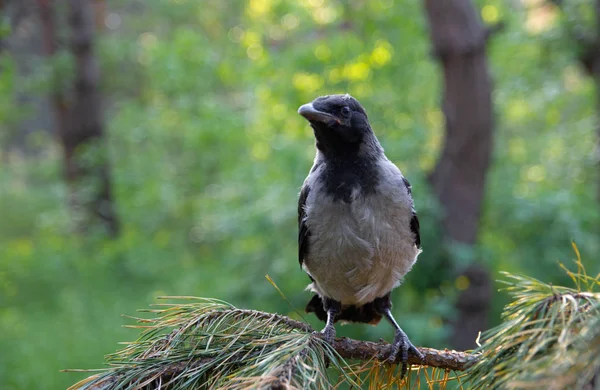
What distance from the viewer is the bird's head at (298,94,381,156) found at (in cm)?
293

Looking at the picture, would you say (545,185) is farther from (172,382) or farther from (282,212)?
(172,382)

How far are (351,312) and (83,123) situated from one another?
953 centimetres

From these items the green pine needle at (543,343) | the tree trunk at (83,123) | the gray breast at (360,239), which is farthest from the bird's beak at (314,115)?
the tree trunk at (83,123)

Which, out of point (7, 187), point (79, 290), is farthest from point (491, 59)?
point (7, 187)

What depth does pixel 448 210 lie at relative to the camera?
6.95 metres

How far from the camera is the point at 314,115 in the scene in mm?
2867

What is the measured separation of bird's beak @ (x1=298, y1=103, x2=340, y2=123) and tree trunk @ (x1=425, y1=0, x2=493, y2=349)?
425cm

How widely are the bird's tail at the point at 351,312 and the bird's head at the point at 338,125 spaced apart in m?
0.95

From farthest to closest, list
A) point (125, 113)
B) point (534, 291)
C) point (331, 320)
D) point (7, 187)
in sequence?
point (7, 187), point (125, 113), point (331, 320), point (534, 291)

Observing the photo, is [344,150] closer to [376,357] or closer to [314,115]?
[314,115]

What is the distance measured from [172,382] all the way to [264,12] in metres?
8.20

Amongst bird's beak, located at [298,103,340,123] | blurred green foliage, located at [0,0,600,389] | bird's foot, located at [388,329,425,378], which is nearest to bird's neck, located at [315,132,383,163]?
bird's beak, located at [298,103,340,123]

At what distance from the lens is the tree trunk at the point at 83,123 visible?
1048cm

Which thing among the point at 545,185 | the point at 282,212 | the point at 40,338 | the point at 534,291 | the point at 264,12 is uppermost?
the point at 264,12
